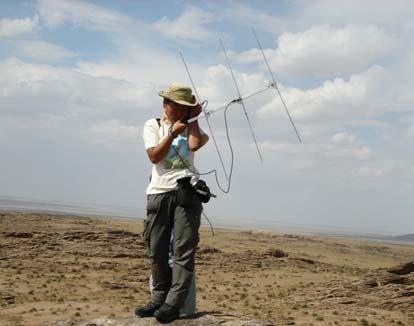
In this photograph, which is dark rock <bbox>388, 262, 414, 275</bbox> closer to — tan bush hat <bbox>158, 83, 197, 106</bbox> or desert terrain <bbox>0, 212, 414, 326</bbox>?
desert terrain <bbox>0, 212, 414, 326</bbox>

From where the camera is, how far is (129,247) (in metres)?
37.3

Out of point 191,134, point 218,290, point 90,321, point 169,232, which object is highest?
point 191,134

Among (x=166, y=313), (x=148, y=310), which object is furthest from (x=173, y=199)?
(x=148, y=310)

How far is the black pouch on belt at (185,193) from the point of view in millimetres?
6406

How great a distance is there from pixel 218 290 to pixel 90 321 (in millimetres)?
17502

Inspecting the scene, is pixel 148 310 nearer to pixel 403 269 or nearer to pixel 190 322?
pixel 190 322

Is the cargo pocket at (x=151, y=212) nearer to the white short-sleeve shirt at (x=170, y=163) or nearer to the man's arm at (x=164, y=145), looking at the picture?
the white short-sleeve shirt at (x=170, y=163)

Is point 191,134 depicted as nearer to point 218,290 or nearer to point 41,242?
point 218,290

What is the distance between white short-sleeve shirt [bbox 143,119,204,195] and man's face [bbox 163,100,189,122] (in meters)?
0.22

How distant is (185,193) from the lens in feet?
21.0

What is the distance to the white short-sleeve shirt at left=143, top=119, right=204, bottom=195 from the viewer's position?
6598 mm

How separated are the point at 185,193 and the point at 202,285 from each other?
19574mm

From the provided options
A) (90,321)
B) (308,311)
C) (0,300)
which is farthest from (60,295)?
(90,321)

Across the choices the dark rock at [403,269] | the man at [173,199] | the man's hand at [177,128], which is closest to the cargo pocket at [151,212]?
the man at [173,199]
